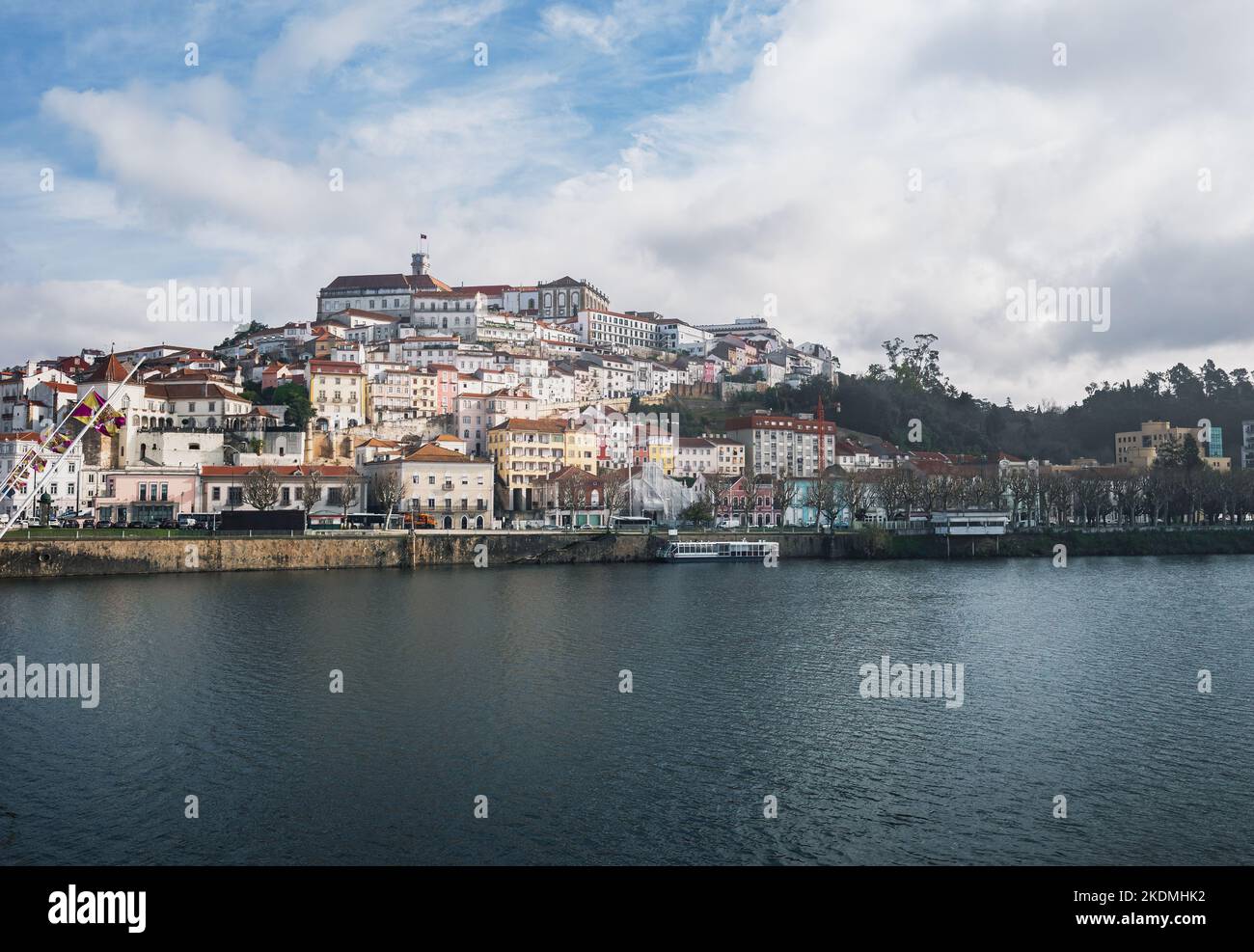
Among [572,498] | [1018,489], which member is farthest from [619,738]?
[1018,489]

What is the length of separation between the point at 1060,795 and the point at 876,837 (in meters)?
3.12

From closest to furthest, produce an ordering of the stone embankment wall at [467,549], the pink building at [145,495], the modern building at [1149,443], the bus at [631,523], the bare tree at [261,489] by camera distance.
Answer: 1. the stone embankment wall at [467,549]
2. the bare tree at [261,489]
3. the pink building at [145,495]
4. the bus at [631,523]
5. the modern building at [1149,443]

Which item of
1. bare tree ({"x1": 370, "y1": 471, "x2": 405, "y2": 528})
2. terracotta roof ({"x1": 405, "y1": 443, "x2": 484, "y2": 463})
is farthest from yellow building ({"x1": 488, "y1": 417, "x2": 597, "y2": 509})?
bare tree ({"x1": 370, "y1": 471, "x2": 405, "y2": 528})

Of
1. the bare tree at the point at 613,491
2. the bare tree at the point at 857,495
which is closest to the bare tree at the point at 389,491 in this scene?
the bare tree at the point at 613,491

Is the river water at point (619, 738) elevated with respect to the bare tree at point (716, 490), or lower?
lower

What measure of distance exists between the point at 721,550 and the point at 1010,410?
61823 millimetres

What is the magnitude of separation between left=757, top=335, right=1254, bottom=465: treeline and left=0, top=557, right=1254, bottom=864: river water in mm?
60802

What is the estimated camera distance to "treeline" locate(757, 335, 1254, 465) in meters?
90.6

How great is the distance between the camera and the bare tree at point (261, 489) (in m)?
50.1

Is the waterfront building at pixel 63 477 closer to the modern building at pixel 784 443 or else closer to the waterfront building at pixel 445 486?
the waterfront building at pixel 445 486

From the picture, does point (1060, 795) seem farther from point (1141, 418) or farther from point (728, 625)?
point (1141, 418)

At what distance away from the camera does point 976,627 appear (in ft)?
91.0

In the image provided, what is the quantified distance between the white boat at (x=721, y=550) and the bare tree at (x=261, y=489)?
20.2 metres
